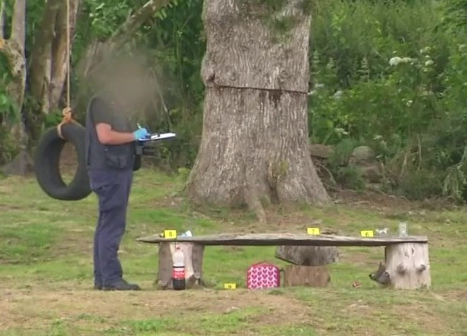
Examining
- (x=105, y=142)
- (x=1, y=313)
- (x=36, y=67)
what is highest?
(x=36, y=67)

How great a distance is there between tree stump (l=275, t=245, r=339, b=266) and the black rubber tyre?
1589 mm

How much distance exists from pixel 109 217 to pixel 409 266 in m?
2.17

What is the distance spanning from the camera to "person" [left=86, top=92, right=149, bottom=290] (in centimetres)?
873

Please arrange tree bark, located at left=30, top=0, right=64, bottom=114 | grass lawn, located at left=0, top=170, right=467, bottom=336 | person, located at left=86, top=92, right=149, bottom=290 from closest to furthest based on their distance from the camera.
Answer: grass lawn, located at left=0, top=170, right=467, bottom=336
person, located at left=86, top=92, right=149, bottom=290
tree bark, located at left=30, top=0, right=64, bottom=114

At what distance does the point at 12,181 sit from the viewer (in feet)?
55.8

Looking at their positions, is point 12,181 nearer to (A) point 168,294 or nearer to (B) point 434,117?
(B) point 434,117

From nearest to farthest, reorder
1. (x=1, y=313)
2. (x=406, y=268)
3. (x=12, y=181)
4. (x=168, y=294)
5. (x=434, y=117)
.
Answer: (x=1, y=313) → (x=168, y=294) → (x=406, y=268) → (x=12, y=181) → (x=434, y=117)

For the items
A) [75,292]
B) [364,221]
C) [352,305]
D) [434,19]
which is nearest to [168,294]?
[75,292]

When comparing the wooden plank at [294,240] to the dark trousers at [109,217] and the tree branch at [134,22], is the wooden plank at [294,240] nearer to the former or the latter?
→ the dark trousers at [109,217]

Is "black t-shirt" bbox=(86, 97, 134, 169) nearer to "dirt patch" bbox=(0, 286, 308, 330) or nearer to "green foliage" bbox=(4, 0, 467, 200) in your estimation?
"dirt patch" bbox=(0, 286, 308, 330)

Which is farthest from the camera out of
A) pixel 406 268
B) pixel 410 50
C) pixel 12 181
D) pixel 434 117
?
pixel 410 50

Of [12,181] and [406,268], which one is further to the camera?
[12,181]

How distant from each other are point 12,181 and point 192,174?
307 centimetres

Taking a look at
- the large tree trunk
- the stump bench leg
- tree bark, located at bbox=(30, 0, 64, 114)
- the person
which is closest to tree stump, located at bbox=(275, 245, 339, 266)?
the stump bench leg
